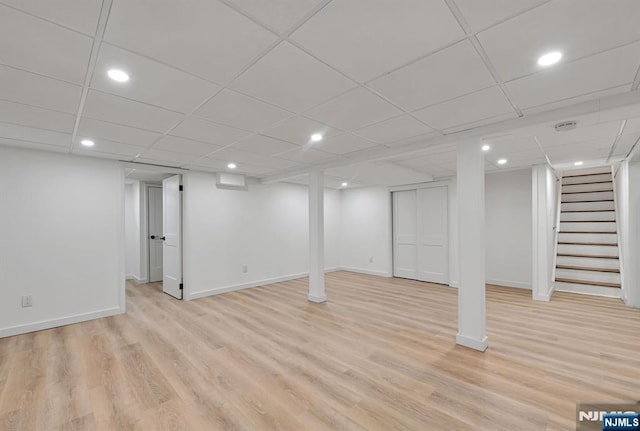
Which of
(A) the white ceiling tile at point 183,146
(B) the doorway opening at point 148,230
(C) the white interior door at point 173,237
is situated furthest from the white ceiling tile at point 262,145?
(B) the doorway opening at point 148,230

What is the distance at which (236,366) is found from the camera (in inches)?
108

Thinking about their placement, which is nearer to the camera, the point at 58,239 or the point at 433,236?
the point at 58,239

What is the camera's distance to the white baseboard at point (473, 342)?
2.98m

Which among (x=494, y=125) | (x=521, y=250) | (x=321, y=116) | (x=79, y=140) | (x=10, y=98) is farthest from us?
(x=521, y=250)

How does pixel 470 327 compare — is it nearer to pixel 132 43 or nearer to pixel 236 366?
pixel 236 366

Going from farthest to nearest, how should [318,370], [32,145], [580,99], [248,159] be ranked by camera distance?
[248,159], [32,145], [318,370], [580,99]

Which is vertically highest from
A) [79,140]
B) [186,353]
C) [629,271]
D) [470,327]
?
[79,140]

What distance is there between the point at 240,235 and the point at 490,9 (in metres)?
5.47

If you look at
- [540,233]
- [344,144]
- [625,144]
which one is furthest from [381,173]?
[625,144]

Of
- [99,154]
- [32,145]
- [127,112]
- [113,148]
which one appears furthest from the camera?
[99,154]

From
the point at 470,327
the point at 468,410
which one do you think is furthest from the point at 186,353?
the point at 470,327

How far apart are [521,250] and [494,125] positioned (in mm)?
3966

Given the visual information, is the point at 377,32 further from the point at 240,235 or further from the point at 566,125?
the point at 240,235

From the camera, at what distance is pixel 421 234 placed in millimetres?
6695
